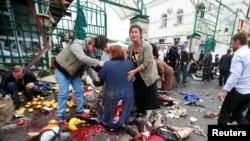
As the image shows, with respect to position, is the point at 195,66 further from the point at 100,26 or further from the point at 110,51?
the point at 110,51

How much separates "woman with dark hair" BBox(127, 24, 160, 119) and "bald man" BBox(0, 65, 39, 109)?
2.60 metres

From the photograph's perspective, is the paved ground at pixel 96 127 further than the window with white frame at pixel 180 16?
No

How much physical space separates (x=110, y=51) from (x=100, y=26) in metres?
4.85

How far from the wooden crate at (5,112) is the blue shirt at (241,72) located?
12.9 ft

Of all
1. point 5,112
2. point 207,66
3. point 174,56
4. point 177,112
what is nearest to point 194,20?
point 207,66

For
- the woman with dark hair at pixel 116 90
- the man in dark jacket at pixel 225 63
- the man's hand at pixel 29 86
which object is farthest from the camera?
the man in dark jacket at pixel 225 63

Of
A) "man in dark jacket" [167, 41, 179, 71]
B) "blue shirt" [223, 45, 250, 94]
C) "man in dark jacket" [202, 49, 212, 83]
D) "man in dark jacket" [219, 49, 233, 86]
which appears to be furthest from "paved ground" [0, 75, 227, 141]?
"man in dark jacket" [202, 49, 212, 83]

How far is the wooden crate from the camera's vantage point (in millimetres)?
2979

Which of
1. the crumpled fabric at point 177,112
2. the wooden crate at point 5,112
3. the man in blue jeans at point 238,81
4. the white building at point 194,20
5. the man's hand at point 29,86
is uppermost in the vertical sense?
the white building at point 194,20

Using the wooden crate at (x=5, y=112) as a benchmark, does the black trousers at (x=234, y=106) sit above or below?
above

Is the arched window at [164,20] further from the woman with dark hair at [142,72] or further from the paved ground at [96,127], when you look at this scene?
the woman with dark hair at [142,72]

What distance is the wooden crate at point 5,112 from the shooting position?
2979mm

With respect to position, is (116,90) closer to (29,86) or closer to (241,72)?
(241,72)

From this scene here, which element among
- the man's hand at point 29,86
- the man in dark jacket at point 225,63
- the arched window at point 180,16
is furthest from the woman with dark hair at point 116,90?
the arched window at point 180,16
